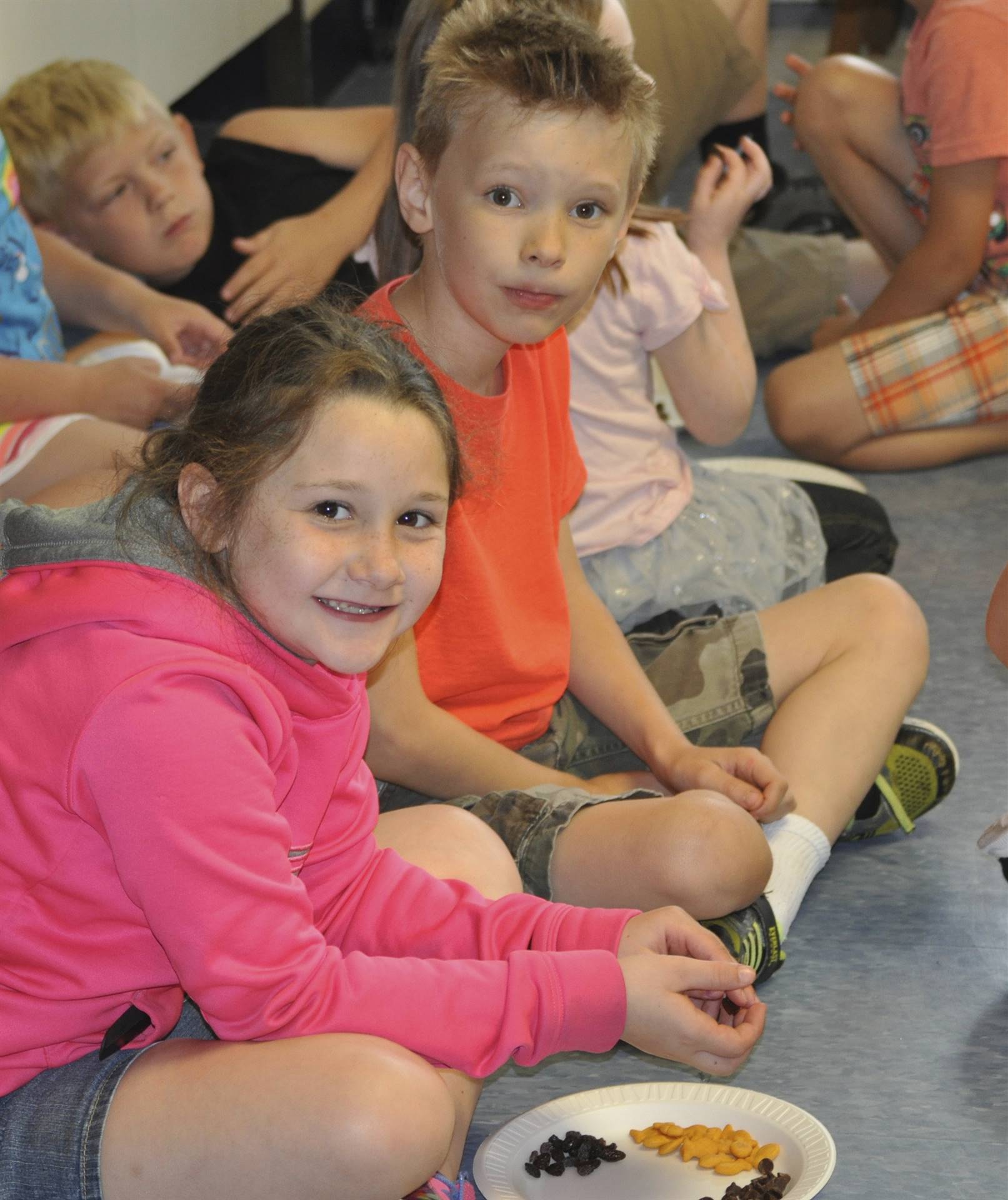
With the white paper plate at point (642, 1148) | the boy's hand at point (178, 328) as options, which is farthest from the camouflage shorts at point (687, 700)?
the boy's hand at point (178, 328)

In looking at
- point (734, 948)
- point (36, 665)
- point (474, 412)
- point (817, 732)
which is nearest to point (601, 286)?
point (474, 412)

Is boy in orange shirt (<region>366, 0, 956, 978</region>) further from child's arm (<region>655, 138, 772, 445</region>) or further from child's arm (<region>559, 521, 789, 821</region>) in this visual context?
child's arm (<region>655, 138, 772, 445</region>)

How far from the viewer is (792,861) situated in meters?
1.18

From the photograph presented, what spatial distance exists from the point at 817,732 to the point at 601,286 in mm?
436

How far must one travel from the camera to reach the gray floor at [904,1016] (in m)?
0.97

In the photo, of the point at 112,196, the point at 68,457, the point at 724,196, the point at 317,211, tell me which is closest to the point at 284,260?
the point at 317,211

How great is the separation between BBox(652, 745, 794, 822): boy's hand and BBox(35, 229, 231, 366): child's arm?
0.84 metres

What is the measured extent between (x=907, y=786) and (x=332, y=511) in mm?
668

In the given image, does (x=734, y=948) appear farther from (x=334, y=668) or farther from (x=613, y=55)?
(x=613, y=55)

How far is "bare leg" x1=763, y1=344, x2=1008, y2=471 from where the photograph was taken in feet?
6.68

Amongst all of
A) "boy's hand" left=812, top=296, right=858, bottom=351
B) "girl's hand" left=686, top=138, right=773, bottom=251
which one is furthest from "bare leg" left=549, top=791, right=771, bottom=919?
"boy's hand" left=812, top=296, right=858, bottom=351

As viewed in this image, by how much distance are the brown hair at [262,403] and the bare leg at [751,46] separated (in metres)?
1.77

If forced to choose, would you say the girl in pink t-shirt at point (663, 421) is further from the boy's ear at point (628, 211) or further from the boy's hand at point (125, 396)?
the boy's hand at point (125, 396)

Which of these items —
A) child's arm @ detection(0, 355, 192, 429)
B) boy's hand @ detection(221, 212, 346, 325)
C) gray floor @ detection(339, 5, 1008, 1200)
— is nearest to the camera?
gray floor @ detection(339, 5, 1008, 1200)
